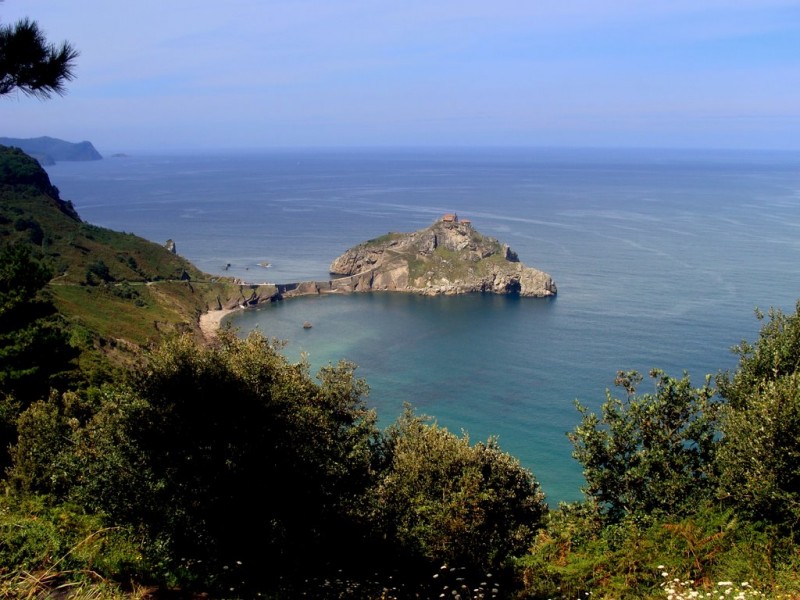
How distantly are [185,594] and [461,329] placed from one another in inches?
3179

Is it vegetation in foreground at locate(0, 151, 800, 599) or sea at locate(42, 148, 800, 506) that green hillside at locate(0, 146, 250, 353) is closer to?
sea at locate(42, 148, 800, 506)

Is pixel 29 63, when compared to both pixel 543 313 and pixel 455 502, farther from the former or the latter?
pixel 543 313

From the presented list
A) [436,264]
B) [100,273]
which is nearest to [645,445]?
[100,273]

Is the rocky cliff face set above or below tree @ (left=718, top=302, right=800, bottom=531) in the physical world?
below

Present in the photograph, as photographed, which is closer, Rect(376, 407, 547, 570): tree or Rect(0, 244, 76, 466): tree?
Rect(376, 407, 547, 570): tree

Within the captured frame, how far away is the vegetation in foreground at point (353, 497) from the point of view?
452 inches

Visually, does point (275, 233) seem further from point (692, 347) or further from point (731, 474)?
point (731, 474)

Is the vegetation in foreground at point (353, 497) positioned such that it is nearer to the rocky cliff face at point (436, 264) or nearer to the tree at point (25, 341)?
the tree at point (25, 341)

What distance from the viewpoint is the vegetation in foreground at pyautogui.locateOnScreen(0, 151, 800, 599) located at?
1148 centimetres

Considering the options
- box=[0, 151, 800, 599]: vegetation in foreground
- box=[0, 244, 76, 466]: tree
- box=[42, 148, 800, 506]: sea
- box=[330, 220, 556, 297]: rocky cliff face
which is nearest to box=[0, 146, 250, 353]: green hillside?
box=[42, 148, 800, 506]: sea

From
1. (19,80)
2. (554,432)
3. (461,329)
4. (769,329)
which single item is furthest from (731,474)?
(461,329)

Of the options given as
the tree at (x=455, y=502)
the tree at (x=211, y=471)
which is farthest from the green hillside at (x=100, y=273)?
the tree at (x=211, y=471)

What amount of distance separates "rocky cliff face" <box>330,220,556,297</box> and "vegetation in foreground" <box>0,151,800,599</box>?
293ft

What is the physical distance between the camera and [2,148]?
422ft
